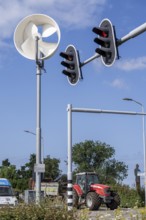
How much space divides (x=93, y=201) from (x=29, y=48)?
1403 cm

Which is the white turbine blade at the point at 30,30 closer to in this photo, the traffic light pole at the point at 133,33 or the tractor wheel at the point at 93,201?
the traffic light pole at the point at 133,33

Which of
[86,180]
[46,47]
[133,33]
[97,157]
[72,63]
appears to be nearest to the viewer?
[133,33]

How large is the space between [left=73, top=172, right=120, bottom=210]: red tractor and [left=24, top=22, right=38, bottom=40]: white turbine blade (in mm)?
14220

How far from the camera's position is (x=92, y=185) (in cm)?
3294

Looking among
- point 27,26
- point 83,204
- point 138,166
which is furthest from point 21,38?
point 138,166

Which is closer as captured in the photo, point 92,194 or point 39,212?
point 39,212

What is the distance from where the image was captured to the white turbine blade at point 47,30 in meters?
19.4

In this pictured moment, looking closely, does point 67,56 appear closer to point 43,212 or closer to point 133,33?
point 133,33

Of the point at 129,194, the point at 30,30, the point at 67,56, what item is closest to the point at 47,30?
the point at 30,30

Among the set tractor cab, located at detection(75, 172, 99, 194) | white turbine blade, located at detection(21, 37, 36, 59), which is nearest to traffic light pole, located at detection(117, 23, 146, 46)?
white turbine blade, located at detection(21, 37, 36, 59)

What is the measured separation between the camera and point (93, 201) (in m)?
30.9

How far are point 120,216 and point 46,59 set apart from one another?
Result: 11682 mm

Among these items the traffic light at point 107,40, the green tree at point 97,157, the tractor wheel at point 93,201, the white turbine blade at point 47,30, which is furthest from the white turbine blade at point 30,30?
the green tree at point 97,157

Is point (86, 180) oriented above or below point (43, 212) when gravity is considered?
above
